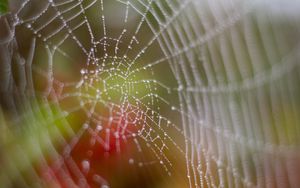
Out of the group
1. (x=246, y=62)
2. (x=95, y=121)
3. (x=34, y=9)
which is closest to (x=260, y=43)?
(x=246, y=62)

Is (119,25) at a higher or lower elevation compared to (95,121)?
higher

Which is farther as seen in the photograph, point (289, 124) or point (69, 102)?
point (289, 124)

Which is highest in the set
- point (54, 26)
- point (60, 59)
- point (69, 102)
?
point (54, 26)

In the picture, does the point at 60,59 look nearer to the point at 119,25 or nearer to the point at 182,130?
the point at 119,25

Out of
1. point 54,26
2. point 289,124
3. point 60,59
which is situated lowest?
point 289,124

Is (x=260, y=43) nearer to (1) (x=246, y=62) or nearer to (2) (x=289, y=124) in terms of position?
(1) (x=246, y=62)

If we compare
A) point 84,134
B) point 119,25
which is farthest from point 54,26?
point 84,134
